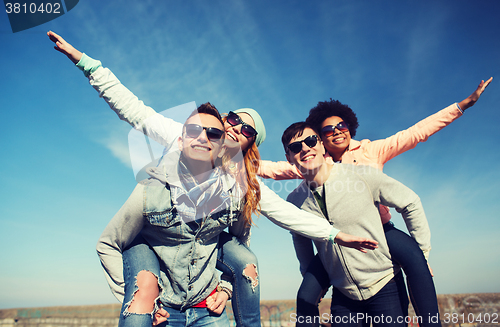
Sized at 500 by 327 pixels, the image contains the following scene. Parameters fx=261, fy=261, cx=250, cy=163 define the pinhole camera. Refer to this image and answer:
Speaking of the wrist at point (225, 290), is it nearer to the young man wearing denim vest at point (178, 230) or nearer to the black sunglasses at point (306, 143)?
the young man wearing denim vest at point (178, 230)

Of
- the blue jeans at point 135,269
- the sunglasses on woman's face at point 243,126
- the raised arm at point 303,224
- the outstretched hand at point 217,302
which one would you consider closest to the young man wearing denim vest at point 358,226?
the raised arm at point 303,224

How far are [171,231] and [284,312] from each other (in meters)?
17.9

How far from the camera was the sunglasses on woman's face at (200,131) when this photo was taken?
2.61m

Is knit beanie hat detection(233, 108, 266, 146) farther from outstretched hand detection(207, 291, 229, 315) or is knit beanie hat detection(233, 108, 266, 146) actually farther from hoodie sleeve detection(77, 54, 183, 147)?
outstretched hand detection(207, 291, 229, 315)

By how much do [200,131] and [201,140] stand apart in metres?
0.10

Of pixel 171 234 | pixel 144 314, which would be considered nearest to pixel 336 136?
pixel 171 234

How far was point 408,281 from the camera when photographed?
3.01 m

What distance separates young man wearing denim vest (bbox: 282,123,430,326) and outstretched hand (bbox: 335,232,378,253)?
0.37 metres

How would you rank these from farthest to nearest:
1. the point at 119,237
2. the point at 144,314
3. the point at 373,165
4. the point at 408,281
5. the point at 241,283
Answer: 1. the point at 373,165
2. the point at 408,281
3. the point at 241,283
4. the point at 119,237
5. the point at 144,314

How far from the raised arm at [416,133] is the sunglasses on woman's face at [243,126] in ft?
6.17

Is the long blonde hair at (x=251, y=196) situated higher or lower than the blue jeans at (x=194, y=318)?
higher

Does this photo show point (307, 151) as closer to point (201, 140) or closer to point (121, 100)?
point (201, 140)

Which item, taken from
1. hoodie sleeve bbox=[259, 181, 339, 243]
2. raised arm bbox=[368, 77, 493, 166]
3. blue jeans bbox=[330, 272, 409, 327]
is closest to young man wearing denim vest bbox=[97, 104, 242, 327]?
hoodie sleeve bbox=[259, 181, 339, 243]

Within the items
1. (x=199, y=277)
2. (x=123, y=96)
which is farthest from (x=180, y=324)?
(x=123, y=96)
